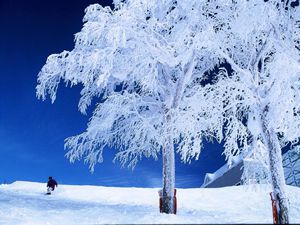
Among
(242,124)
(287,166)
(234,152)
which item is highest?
(287,166)

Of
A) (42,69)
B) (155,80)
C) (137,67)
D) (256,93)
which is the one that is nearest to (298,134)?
(256,93)

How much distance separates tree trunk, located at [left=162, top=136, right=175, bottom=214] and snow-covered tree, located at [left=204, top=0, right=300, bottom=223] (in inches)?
94.7

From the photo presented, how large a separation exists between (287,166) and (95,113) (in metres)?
29.1

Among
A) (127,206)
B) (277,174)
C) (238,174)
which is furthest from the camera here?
(238,174)

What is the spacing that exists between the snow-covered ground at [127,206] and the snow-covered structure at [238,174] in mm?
9700

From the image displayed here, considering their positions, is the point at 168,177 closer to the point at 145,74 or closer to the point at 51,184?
the point at 145,74

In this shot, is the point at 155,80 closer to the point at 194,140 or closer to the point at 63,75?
the point at 194,140

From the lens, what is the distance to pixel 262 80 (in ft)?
45.4

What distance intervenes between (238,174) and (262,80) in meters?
32.7

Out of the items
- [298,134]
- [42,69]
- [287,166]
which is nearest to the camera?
[298,134]

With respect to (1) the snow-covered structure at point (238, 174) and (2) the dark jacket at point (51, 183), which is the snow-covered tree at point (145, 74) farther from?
(1) the snow-covered structure at point (238, 174)

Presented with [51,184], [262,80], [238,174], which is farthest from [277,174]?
[238,174]

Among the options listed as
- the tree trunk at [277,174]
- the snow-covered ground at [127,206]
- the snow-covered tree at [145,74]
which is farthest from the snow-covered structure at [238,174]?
the tree trunk at [277,174]

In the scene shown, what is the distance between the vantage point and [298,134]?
1182cm
